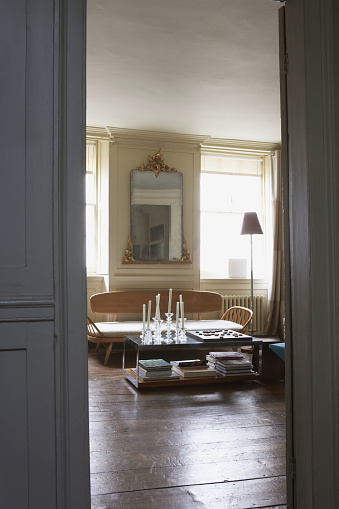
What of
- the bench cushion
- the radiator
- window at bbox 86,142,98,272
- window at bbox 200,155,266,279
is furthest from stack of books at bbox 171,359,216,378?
window at bbox 200,155,266,279

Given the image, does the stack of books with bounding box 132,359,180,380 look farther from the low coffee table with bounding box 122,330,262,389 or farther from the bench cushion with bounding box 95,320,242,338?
the bench cushion with bounding box 95,320,242,338

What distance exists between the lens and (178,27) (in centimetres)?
426

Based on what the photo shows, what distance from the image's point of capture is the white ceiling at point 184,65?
13.3 feet

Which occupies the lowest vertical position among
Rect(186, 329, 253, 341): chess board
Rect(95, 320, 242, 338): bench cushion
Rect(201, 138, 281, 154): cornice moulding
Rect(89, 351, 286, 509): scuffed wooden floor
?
Rect(89, 351, 286, 509): scuffed wooden floor

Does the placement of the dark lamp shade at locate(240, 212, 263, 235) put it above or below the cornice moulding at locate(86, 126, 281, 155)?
below

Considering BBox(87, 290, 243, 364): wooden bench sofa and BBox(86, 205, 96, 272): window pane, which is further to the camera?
BBox(86, 205, 96, 272): window pane

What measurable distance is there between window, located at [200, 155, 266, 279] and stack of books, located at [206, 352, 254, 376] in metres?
2.68

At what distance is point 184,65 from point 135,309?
335 cm

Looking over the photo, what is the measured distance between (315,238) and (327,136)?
0.44 m

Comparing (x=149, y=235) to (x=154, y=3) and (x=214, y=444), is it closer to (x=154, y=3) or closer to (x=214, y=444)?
(x=154, y=3)

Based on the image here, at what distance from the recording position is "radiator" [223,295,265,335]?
7.71 metres

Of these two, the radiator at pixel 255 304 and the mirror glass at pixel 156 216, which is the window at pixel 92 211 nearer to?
the mirror glass at pixel 156 216

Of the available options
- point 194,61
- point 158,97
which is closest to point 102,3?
point 194,61

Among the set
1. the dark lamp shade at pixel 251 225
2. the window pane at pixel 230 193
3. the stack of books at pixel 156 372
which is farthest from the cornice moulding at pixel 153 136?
the stack of books at pixel 156 372
